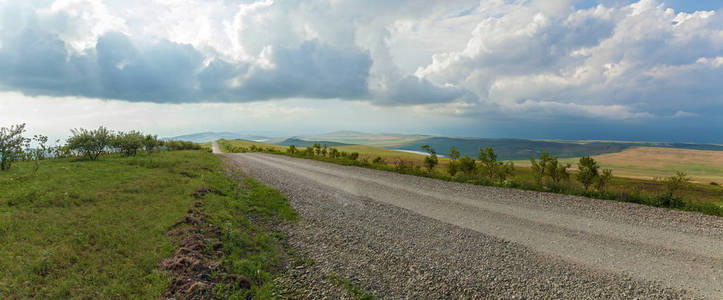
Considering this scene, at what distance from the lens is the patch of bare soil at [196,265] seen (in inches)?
223

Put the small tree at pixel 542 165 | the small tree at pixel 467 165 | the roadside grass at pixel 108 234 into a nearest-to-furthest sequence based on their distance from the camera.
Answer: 1. the roadside grass at pixel 108 234
2. the small tree at pixel 542 165
3. the small tree at pixel 467 165

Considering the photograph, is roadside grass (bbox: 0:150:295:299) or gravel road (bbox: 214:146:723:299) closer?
roadside grass (bbox: 0:150:295:299)

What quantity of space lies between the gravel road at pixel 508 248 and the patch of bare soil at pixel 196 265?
1.78m

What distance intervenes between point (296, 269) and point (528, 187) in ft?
47.5

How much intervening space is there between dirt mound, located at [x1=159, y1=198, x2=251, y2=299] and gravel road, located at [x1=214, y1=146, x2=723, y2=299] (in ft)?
5.95

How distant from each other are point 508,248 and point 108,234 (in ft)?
38.8

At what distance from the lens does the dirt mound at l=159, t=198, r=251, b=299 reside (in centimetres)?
567

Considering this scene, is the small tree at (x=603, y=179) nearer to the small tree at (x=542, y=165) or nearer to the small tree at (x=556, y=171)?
the small tree at (x=556, y=171)

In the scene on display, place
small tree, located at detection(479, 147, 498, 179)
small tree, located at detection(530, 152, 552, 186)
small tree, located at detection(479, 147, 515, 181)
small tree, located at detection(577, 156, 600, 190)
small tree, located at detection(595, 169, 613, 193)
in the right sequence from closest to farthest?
small tree, located at detection(595, 169, 613, 193) < small tree, located at detection(577, 156, 600, 190) < small tree, located at detection(530, 152, 552, 186) < small tree, located at detection(479, 147, 515, 181) < small tree, located at detection(479, 147, 498, 179)

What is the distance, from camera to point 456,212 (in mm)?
12180

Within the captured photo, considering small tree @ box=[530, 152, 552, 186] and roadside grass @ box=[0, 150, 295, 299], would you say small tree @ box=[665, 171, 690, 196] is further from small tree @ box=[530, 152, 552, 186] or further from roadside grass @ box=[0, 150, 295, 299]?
roadside grass @ box=[0, 150, 295, 299]

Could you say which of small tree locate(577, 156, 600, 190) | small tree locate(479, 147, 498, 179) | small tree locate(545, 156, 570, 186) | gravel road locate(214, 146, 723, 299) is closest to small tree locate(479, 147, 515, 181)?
small tree locate(479, 147, 498, 179)

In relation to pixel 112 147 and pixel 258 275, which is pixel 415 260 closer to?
pixel 258 275

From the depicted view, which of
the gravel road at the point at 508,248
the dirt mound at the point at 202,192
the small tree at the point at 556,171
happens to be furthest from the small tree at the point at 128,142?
the small tree at the point at 556,171
